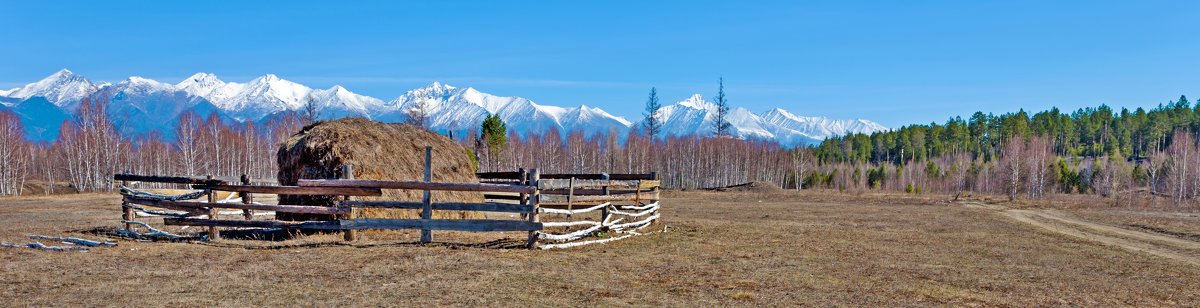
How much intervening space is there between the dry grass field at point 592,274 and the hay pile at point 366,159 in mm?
1884

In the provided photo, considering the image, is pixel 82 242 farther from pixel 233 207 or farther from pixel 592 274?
pixel 592 274

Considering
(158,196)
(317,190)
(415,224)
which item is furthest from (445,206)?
(158,196)

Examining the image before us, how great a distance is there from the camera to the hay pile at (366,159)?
16439 mm

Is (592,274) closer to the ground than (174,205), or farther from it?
closer to the ground

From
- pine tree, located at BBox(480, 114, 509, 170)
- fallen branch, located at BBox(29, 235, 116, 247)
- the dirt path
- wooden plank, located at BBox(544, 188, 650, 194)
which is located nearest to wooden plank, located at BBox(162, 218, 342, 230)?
fallen branch, located at BBox(29, 235, 116, 247)

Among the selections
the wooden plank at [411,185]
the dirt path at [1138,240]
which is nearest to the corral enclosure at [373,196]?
the wooden plank at [411,185]

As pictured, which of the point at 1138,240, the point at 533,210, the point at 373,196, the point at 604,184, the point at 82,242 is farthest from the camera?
the point at 604,184

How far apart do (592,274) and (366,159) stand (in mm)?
8194

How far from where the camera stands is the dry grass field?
8805 mm

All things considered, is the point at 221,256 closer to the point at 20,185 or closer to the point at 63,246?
the point at 63,246

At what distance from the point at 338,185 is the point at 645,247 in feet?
20.1

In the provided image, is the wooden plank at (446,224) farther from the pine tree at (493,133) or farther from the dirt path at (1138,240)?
the pine tree at (493,133)

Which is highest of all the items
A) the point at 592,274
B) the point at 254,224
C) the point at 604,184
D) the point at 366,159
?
the point at 366,159

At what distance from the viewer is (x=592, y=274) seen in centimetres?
1085
